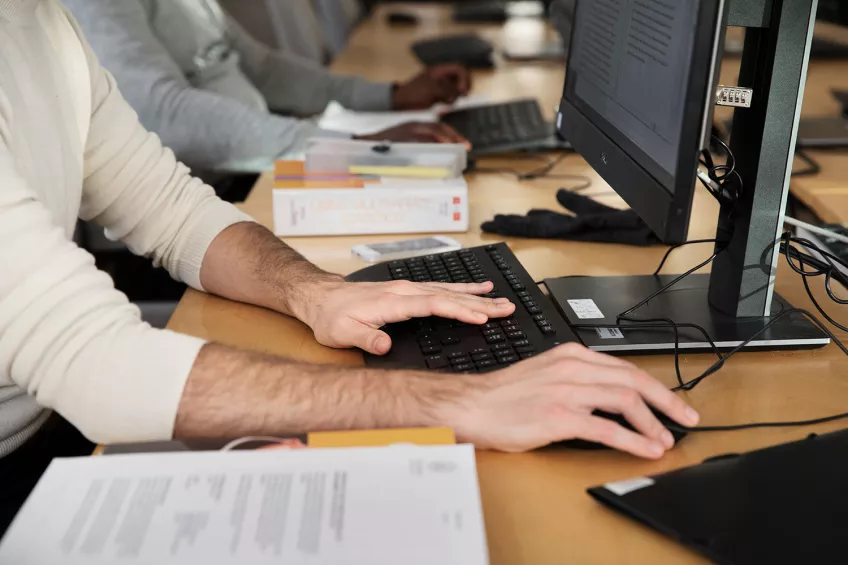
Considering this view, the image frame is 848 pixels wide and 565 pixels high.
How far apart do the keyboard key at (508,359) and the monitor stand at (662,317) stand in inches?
3.8

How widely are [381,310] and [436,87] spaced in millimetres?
1355

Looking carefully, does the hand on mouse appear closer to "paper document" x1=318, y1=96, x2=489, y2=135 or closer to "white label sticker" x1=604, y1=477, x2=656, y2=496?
"white label sticker" x1=604, y1=477, x2=656, y2=496

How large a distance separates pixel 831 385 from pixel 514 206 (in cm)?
66

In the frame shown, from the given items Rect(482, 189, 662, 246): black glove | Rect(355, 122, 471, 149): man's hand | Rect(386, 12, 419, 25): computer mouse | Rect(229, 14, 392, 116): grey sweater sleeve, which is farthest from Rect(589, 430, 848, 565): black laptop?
Rect(386, 12, 419, 25): computer mouse

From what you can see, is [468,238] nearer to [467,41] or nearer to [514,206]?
[514,206]

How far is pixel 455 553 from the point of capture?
22.2 inches

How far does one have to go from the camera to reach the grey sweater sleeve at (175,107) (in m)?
1.77

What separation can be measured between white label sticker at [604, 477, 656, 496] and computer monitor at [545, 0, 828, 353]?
0.24 m

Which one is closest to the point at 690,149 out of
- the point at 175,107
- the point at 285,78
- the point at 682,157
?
the point at 682,157

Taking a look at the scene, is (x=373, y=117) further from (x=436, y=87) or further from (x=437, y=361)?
(x=437, y=361)

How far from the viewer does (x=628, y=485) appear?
0.68 metres

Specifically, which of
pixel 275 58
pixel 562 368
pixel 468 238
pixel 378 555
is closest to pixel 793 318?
pixel 562 368

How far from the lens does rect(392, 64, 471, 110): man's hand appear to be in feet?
7.14

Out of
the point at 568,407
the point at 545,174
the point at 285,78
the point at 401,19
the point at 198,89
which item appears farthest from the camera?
the point at 401,19
